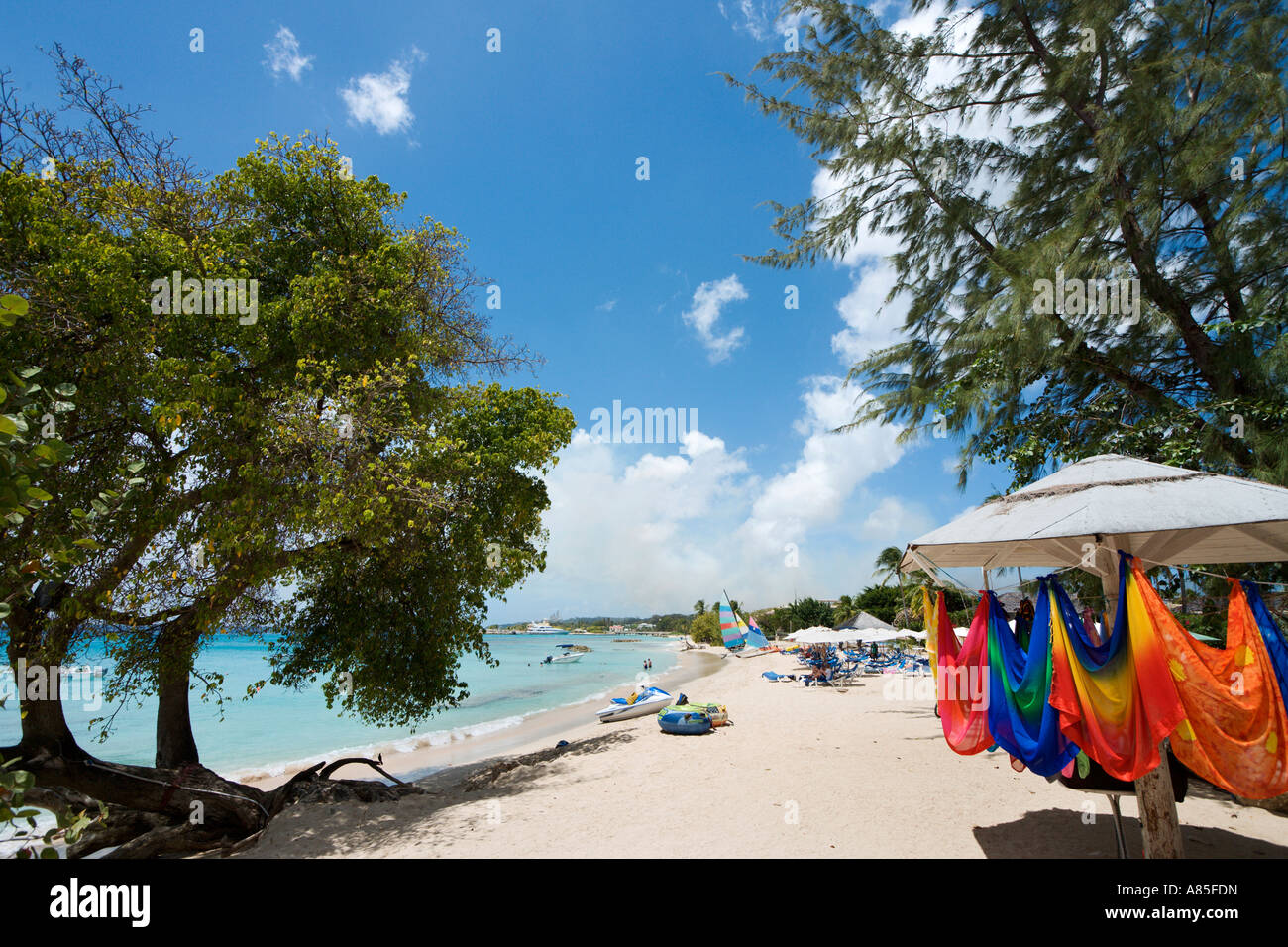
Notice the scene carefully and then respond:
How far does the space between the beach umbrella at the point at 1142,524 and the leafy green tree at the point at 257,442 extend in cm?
628

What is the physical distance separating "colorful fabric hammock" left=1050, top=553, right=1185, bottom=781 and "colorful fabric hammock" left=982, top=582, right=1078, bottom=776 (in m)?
0.15

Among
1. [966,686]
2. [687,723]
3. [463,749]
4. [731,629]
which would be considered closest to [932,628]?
[966,686]

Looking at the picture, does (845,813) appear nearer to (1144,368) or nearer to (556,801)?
(556,801)

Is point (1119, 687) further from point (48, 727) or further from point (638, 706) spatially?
point (638, 706)

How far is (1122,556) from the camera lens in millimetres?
3736

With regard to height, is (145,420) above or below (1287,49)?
below

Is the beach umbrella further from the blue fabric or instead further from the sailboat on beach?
the sailboat on beach

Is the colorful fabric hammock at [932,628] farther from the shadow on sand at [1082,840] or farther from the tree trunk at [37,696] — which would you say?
the tree trunk at [37,696]

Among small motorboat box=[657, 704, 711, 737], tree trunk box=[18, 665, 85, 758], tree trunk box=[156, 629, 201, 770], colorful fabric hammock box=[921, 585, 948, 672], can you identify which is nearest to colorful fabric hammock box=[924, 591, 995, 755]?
colorful fabric hammock box=[921, 585, 948, 672]

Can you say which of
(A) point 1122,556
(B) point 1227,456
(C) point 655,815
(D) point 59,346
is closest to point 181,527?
(D) point 59,346

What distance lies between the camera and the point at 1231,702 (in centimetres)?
348

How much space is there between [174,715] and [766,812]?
884 cm

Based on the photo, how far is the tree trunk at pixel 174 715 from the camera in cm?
765
